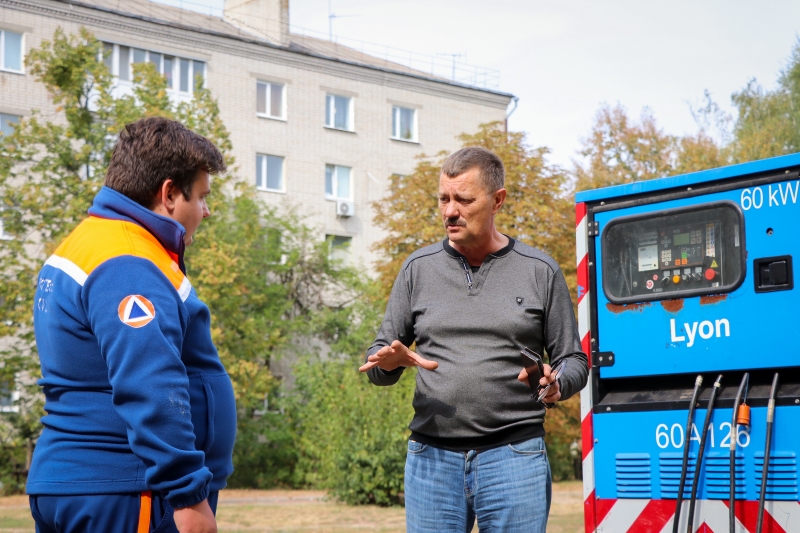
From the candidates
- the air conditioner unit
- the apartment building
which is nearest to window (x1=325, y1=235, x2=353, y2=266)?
the apartment building

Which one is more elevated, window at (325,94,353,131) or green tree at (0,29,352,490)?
window at (325,94,353,131)

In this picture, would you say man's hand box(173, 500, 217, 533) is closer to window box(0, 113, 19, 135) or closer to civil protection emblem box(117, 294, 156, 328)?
civil protection emblem box(117, 294, 156, 328)

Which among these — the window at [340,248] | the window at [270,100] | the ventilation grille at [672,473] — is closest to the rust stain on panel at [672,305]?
the ventilation grille at [672,473]

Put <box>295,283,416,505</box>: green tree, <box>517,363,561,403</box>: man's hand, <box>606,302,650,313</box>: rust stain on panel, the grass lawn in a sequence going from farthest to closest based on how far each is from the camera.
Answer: <box>295,283,416,505</box>: green tree < the grass lawn < <box>606,302,650,313</box>: rust stain on panel < <box>517,363,561,403</box>: man's hand

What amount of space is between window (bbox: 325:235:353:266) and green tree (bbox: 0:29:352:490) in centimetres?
491

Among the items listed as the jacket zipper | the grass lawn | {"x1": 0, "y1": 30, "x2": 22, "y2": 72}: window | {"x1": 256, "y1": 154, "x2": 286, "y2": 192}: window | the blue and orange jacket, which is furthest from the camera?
{"x1": 256, "y1": 154, "x2": 286, "y2": 192}: window

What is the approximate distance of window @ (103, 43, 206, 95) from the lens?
30500 millimetres

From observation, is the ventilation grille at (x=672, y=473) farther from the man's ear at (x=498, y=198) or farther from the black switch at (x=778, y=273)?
the man's ear at (x=498, y=198)

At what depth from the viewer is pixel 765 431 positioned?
4.63m

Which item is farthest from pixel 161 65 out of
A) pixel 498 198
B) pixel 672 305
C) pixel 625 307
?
pixel 498 198

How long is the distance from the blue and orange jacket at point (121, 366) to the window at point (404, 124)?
3304 centimetres

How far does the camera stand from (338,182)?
113 ft

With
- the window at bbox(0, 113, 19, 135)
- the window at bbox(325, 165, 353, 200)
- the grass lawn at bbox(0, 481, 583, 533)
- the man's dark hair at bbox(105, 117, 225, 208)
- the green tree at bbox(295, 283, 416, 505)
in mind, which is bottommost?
the grass lawn at bbox(0, 481, 583, 533)

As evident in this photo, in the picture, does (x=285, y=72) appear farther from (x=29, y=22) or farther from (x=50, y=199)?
(x=50, y=199)
